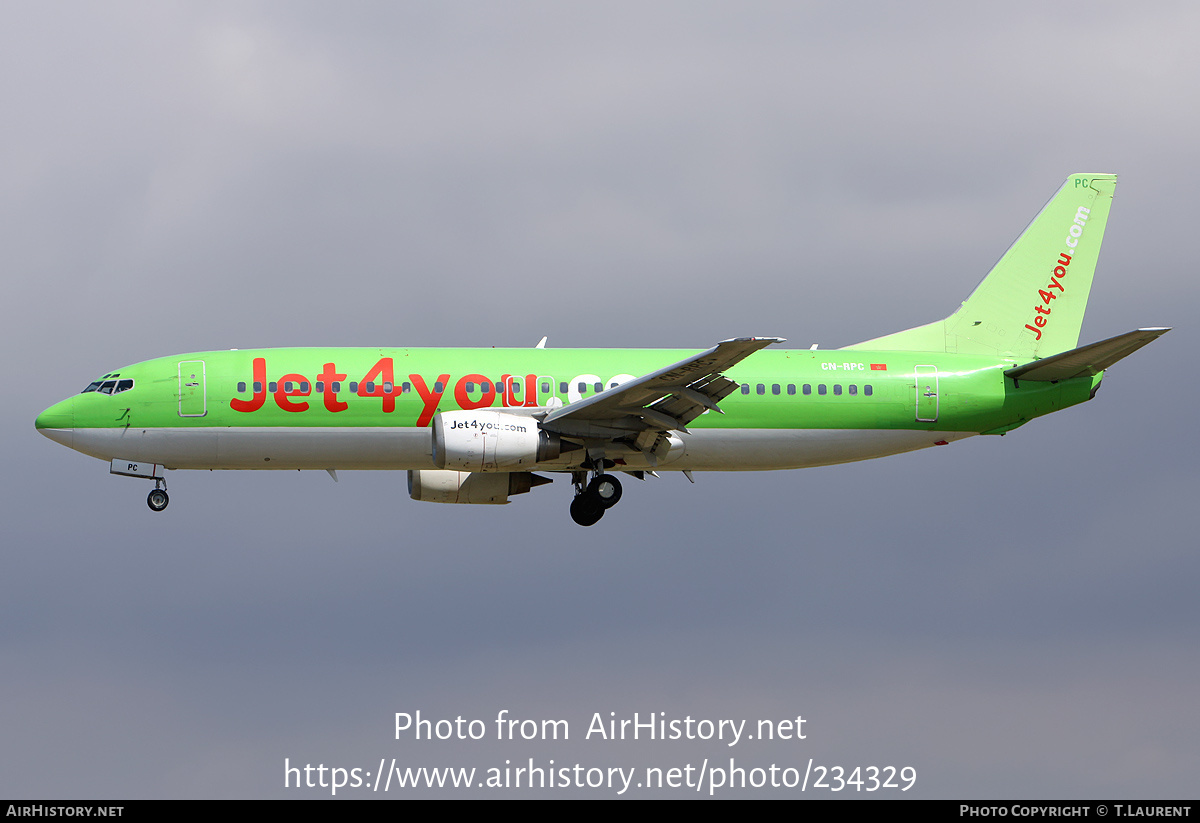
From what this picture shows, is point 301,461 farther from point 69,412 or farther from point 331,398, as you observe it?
point 69,412

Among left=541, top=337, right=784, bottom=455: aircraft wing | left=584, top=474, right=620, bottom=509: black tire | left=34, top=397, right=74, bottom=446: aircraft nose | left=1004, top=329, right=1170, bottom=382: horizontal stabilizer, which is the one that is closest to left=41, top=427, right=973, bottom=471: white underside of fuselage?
left=34, top=397, right=74, bottom=446: aircraft nose

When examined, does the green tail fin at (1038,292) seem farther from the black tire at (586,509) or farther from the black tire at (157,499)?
the black tire at (157,499)

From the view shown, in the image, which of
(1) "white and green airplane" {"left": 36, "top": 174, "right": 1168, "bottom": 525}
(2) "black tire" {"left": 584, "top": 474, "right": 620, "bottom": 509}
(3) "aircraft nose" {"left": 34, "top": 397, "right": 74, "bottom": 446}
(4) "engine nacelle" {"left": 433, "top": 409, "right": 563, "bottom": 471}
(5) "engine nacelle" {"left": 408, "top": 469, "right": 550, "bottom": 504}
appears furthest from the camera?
(5) "engine nacelle" {"left": 408, "top": 469, "right": 550, "bottom": 504}

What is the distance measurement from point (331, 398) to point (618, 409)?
7.69 m

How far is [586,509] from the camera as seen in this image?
41969 mm

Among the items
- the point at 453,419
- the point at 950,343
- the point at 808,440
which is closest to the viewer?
the point at 453,419

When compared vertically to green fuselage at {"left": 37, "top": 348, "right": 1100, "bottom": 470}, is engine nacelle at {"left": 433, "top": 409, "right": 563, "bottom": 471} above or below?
below

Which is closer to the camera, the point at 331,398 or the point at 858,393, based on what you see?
the point at 331,398

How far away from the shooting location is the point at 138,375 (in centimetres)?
4069

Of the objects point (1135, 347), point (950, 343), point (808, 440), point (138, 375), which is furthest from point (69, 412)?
point (1135, 347)

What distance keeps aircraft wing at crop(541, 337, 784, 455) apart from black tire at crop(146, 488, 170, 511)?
10.7 meters

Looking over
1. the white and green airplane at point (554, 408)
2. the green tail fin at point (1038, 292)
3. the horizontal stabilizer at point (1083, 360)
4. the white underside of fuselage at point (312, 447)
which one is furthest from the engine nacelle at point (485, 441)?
the horizontal stabilizer at point (1083, 360)

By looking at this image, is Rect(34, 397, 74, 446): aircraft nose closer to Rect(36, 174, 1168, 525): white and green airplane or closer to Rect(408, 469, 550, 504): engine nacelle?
Rect(36, 174, 1168, 525): white and green airplane

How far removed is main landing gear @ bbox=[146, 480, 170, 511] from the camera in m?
40.8
